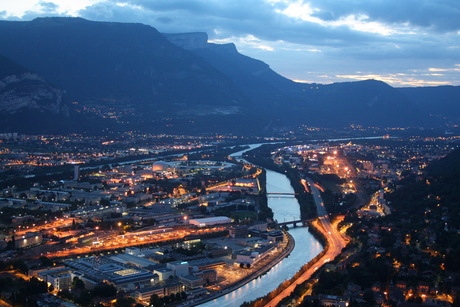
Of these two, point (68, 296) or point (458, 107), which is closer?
point (68, 296)

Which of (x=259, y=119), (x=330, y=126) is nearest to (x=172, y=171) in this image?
(x=259, y=119)

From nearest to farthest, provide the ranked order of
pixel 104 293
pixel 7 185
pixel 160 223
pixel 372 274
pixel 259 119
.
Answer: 1. pixel 104 293
2. pixel 372 274
3. pixel 160 223
4. pixel 7 185
5. pixel 259 119

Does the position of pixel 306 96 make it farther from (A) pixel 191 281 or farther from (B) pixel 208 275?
(A) pixel 191 281

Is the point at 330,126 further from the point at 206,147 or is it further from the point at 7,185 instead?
the point at 7,185

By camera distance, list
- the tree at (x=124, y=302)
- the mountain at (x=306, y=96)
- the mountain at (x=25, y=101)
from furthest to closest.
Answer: the mountain at (x=306, y=96) → the mountain at (x=25, y=101) → the tree at (x=124, y=302)

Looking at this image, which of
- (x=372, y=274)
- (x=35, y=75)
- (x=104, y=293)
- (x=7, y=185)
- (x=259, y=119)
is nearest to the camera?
(x=104, y=293)

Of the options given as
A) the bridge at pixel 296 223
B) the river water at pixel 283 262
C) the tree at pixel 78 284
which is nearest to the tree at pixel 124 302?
the tree at pixel 78 284

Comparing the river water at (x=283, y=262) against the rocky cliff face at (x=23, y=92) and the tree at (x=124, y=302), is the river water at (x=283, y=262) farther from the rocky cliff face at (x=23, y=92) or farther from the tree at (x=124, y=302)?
the rocky cliff face at (x=23, y=92)
